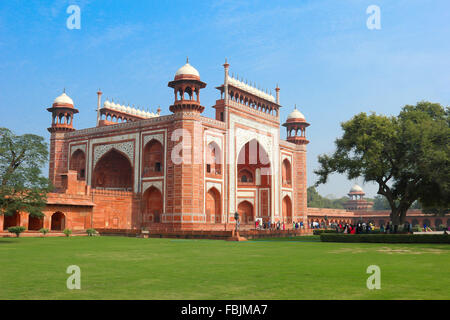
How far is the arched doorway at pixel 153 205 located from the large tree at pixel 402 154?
1506 centimetres

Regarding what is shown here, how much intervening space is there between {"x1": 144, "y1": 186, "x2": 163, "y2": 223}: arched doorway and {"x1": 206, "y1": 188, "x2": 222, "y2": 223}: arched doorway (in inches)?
154

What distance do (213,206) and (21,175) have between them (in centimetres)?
1998

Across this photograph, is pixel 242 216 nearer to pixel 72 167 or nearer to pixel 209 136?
pixel 209 136

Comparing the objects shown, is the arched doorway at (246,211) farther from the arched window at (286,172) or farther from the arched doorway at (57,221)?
the arched doorway at (57,221)

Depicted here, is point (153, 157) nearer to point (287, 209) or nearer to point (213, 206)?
point (213, 206)

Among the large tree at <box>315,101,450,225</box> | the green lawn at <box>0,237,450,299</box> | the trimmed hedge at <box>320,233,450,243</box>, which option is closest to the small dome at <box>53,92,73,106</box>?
the large tree at <box>315,101,450,225</box>

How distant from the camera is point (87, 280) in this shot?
773 cm

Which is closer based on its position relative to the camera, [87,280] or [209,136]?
[87,280]

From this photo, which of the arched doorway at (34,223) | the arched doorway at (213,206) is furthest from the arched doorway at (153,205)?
the arched doorway at (34,223)

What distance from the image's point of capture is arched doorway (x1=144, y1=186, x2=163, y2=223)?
36562 mm

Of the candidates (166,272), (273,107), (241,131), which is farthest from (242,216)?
(166,272)

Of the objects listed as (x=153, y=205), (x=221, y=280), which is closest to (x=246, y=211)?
(x=153, y=205)
